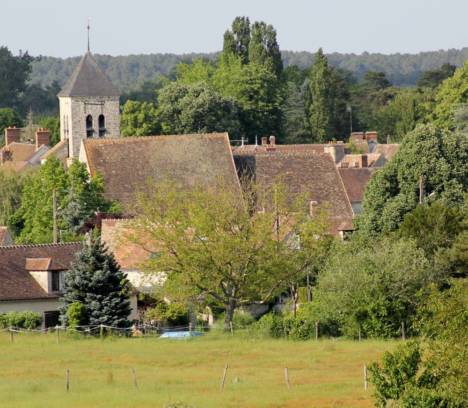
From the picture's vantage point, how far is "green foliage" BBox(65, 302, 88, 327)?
4762 cm

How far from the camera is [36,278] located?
2029 inches

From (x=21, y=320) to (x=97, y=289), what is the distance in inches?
92.7

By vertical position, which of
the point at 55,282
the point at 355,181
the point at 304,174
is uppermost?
the point at 304,174

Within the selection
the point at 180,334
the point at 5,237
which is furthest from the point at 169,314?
the point at 5,237

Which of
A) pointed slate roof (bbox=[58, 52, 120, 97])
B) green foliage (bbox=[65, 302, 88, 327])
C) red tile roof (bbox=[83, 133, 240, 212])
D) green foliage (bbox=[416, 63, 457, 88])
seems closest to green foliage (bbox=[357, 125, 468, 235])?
green foliage (bbox=[65, 302, 88, 327])

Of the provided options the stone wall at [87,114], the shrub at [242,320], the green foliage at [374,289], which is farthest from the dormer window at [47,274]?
the stone wall at [87,114]

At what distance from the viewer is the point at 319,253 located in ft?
169

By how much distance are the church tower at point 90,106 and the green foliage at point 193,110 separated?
9.20 metres

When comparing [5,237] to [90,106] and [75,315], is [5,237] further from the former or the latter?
[90,106]

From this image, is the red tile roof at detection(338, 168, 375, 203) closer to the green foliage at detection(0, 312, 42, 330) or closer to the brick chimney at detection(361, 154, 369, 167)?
the brick chimney at detection(361, 154, 369, 167)

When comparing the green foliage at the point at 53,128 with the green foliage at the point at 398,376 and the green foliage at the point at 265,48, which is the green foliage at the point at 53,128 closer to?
the green foliage at the point at 265,48

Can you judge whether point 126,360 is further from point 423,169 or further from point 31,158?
point 31,158

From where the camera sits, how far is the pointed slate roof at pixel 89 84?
87.2 meters

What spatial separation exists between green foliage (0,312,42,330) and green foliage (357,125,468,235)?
41.0 feet
